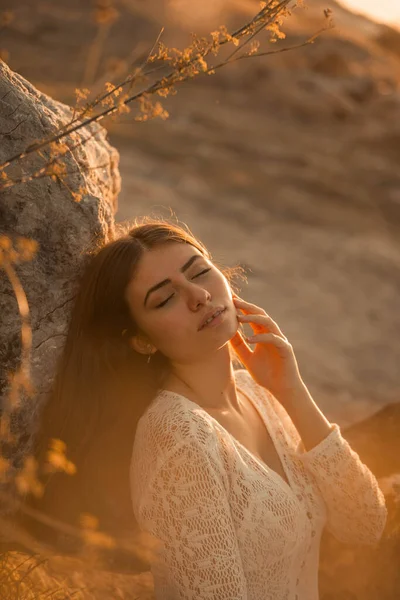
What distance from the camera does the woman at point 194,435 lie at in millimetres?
2326

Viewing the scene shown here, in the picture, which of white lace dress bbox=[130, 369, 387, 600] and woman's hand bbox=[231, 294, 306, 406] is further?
woman's hand bbox=[231, 294, 306, 406]

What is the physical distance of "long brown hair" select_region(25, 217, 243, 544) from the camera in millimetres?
2590

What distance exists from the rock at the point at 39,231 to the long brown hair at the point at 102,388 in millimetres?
76

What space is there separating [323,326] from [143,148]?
4370mm

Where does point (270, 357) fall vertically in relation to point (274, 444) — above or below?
above

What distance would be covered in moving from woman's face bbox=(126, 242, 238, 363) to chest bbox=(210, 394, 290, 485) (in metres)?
0.33

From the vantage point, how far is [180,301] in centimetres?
252

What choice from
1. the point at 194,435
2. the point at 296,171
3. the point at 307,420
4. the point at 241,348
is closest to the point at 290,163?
the point at 296,171

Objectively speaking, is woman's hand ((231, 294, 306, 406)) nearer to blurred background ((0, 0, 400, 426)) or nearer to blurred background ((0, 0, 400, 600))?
blurred background ((0, 0, 400, 600))

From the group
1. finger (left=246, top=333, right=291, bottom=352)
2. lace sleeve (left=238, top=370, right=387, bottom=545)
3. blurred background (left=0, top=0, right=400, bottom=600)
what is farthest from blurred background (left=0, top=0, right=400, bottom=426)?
finger (left=246, top=333, right=291, bottom=352)

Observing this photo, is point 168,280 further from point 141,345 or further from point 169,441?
point 169,441

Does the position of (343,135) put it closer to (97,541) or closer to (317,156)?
(317,156)

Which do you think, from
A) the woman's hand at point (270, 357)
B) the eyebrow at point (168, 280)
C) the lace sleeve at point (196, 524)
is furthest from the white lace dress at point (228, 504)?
the eyebrow at point (168, 280)

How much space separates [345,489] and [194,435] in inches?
33.2
